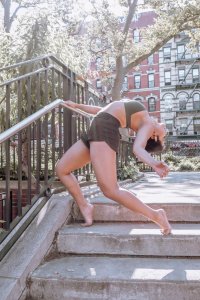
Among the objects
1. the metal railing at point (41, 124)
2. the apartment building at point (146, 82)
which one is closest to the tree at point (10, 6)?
the metal railing at point (41, 124)

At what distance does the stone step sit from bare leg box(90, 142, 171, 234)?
1.48ft

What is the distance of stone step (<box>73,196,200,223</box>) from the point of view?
11.0 feet

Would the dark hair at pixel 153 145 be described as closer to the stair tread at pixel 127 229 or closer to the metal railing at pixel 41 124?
the stair tread at pixel 127 229

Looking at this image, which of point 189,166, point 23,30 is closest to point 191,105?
point 189,166

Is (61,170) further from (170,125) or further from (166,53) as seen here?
(166,53)

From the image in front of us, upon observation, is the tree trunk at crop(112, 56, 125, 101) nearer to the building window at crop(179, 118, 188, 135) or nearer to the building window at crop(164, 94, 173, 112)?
the building window at crop(179, 118, 188, 135)

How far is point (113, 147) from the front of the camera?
3027 mm

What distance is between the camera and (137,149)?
271 centimetres

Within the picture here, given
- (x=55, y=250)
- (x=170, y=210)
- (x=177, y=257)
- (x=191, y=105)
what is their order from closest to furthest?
1. (x=177, y=257)
2. (x=55, y=250)
3. (x=170, y=210)
4. (x=191, y=105)

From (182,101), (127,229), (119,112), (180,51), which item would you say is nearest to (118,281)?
(127,229)

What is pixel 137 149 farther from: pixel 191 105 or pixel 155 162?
pixel 191 105

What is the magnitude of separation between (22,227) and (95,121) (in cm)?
111

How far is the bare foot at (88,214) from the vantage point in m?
3.30

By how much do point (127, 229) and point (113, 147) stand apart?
0.76 metres
